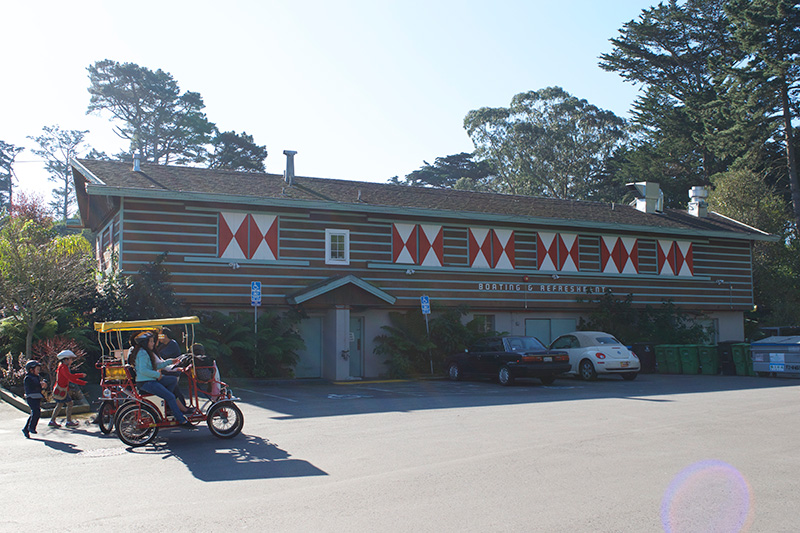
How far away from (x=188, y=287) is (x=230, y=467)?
12.8 m

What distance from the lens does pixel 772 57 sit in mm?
37094

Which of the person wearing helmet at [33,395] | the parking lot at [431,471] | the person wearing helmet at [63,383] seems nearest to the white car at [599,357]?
the parking lot at [431,471]

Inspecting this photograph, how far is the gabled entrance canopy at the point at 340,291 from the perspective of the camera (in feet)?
69.9

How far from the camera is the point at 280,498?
23.2 feet

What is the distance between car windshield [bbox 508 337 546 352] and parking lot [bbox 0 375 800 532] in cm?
553

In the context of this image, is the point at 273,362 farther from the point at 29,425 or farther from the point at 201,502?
the point at 201,502

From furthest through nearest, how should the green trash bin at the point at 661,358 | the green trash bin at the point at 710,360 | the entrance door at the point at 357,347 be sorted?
the green trash bin at the point at 661,358 < the green trash bin at the point at 710,360 < the entrance door at the point at 357,347

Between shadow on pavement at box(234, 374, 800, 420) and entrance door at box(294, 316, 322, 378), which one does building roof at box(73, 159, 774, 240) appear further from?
shadow on pavement at box(234, 374, 800, 420)

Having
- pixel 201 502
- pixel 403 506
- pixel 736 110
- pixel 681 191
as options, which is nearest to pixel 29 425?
pixel 201 502

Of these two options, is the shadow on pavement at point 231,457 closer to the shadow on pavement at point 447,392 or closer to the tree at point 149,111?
the shadow on pavement at point 447,392

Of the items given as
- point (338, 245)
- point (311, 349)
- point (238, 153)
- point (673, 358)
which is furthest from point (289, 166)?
point (238, 153)

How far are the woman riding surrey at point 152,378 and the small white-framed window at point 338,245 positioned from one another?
495 inches

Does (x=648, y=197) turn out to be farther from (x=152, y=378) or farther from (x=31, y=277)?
(x=152, y=378)

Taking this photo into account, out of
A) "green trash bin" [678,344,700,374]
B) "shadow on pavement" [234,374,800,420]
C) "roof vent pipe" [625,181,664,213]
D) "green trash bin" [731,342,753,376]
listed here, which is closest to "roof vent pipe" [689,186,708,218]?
"roof vent pipe" [625,181,664,213]
